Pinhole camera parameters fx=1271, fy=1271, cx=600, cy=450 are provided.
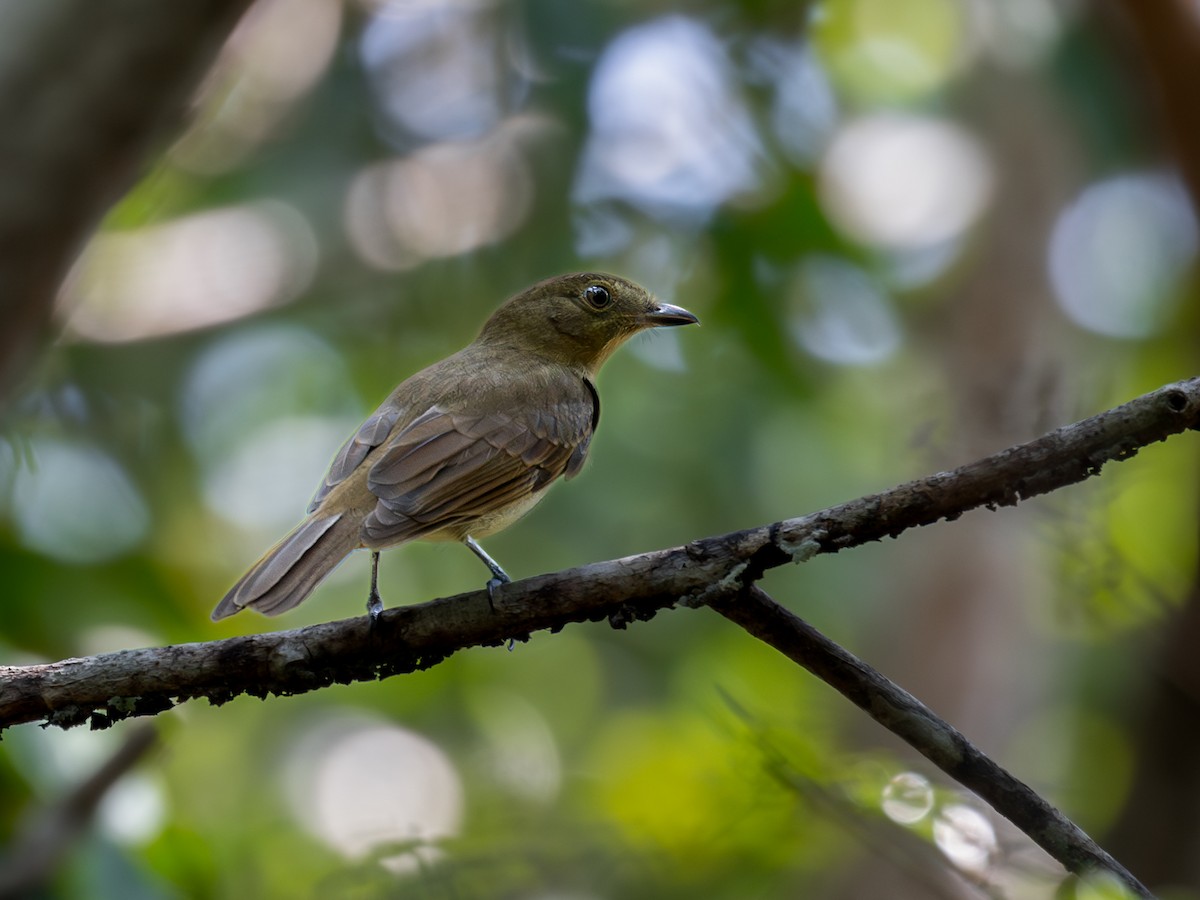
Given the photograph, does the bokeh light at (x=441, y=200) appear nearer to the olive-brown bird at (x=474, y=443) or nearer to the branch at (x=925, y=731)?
the olive-brown bird at (x=474, y=443)

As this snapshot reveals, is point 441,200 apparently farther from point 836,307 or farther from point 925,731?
point 925,731

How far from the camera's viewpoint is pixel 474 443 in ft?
13.4

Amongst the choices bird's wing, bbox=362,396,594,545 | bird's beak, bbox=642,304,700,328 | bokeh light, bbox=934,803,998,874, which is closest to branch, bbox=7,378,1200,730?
bird's wing, bbox=362,396,594,545

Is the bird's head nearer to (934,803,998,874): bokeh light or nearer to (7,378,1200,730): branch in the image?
(7,378,1200,730): branch

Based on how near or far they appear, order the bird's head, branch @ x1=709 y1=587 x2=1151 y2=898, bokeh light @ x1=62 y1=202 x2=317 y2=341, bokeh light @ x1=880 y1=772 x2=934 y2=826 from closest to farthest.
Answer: branch @ x1=709 y1=587 x2=1151 y2=898 < bokeh light @ x1=880 y1=772 x2=934 y2=826 < the bird's head < bokeh light @ x1=62 y1=202 x2=317 y2=341

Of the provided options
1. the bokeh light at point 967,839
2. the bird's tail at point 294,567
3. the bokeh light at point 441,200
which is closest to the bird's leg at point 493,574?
the bird's tail at point 294,567

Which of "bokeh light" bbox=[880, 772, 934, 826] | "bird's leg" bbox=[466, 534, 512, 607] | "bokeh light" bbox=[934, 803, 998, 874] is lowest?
"bokeh light" bbox=[934, 803, 998, 874]

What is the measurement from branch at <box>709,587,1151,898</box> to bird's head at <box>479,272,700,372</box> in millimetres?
2770

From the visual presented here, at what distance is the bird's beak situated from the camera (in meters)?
5.23

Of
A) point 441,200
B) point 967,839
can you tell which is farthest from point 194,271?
point 967,839

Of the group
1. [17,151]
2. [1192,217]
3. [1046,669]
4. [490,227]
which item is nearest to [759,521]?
[1046,669]

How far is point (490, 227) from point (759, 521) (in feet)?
9.76

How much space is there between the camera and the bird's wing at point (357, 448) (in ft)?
13.3

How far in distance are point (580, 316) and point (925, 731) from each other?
123 inches
